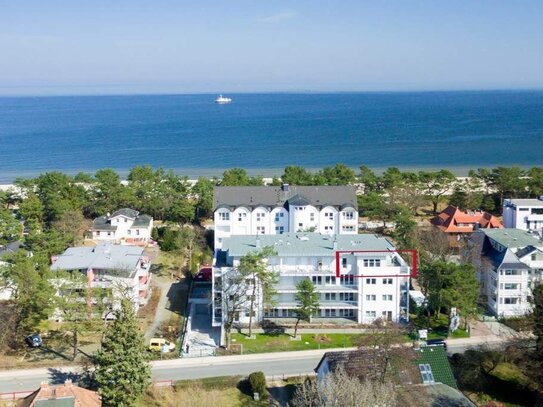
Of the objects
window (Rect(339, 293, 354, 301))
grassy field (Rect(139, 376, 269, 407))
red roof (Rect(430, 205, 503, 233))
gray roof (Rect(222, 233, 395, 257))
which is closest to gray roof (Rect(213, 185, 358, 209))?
red roof (Rect(430, 205, 503, 233))

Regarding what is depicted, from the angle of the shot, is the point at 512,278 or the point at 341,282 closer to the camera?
the point at 341,282

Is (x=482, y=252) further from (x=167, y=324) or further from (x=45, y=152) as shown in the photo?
(x=45, y=152)

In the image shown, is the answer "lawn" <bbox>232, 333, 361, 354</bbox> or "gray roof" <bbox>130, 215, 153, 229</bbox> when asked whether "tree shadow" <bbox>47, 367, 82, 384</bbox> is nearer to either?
"lawn" <bbox>232, 333, 361, 354</bbox>

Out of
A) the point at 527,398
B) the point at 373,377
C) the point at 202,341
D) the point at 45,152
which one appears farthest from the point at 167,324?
the point at 45,152

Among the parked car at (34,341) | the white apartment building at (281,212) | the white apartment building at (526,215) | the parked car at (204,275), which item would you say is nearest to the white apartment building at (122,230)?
the white apartment building at (281,212)

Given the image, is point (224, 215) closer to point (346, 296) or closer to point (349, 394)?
point (346, 296)

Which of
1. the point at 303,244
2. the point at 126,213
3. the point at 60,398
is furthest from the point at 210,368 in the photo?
the point at 126,213
